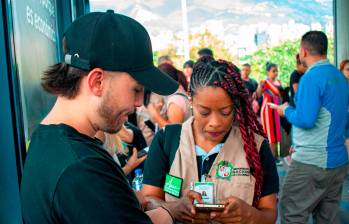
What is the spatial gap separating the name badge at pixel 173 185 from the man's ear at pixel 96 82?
72 centimetres

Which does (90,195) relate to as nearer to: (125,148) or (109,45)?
(109,45)

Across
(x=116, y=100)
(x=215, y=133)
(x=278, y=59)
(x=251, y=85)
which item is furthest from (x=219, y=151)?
(x=278, y=59)

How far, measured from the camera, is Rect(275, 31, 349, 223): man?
278 cm

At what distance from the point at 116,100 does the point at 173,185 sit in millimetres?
697

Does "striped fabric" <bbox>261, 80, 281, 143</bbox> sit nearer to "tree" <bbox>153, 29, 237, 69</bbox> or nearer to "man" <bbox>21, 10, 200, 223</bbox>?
"tree" <bbox>153, 29, 237, 69</bbox>

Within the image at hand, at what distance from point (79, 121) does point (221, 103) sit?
0.80 meters

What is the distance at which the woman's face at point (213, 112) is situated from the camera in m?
1.69

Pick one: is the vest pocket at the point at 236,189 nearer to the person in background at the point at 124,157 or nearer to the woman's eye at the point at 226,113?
the woman's eye at the point at 226,113

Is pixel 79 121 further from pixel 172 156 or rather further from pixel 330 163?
pixel 330 163

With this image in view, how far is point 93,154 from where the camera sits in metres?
0.94

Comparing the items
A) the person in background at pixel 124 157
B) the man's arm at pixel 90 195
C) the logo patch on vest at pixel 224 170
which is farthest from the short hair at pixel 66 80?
the person in background at pixel 124 157

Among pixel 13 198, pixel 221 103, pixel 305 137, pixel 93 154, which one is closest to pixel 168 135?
pixel 221 103

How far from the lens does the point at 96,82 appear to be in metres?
1.06

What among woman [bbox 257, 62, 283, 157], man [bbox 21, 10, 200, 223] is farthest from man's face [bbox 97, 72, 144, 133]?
woman [bbox 257, 62, 283, 157]
